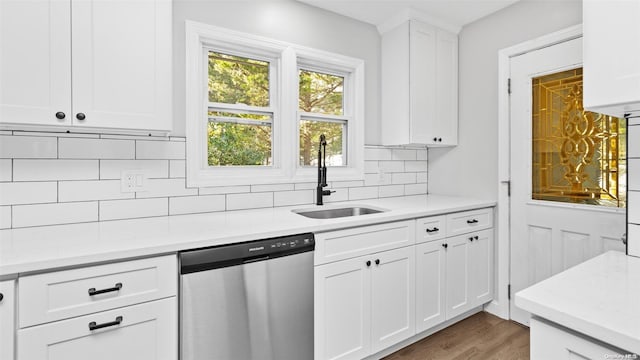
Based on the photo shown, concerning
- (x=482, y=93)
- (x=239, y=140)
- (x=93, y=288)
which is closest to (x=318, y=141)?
(x=239, y=140)

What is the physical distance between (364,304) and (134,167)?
1588mm

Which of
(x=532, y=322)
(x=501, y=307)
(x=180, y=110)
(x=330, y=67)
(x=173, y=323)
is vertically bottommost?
(x=501, y=307)

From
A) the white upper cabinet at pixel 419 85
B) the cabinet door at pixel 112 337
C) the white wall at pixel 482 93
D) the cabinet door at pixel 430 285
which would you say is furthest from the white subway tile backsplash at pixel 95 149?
the white wall at pixel 482 93

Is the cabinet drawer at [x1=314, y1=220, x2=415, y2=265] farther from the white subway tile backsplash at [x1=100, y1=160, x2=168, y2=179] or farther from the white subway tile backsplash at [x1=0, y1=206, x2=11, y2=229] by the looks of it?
the white subway tile backsplash at [x1=0, y1=206, x2=11, y2=229]

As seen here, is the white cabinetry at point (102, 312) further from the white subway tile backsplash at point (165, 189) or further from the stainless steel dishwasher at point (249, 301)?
the white subway tile backsplash at point (165, 189)

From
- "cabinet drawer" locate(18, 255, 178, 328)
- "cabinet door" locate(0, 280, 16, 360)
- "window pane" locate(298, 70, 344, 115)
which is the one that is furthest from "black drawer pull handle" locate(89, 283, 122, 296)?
"window pane" locate(298, 70, 344, 115)

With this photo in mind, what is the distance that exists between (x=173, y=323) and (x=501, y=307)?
8.18 ft

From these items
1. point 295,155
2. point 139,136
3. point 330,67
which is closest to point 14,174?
point 139,136

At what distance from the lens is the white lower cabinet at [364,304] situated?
1.71 meters

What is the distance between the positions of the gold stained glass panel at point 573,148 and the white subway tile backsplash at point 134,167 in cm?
266

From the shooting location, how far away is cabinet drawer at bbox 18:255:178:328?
1.07m

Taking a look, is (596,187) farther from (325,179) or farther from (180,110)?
(180,110)

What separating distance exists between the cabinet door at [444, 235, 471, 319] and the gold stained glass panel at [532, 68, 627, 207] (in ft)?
2.30

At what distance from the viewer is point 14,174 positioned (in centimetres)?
154
